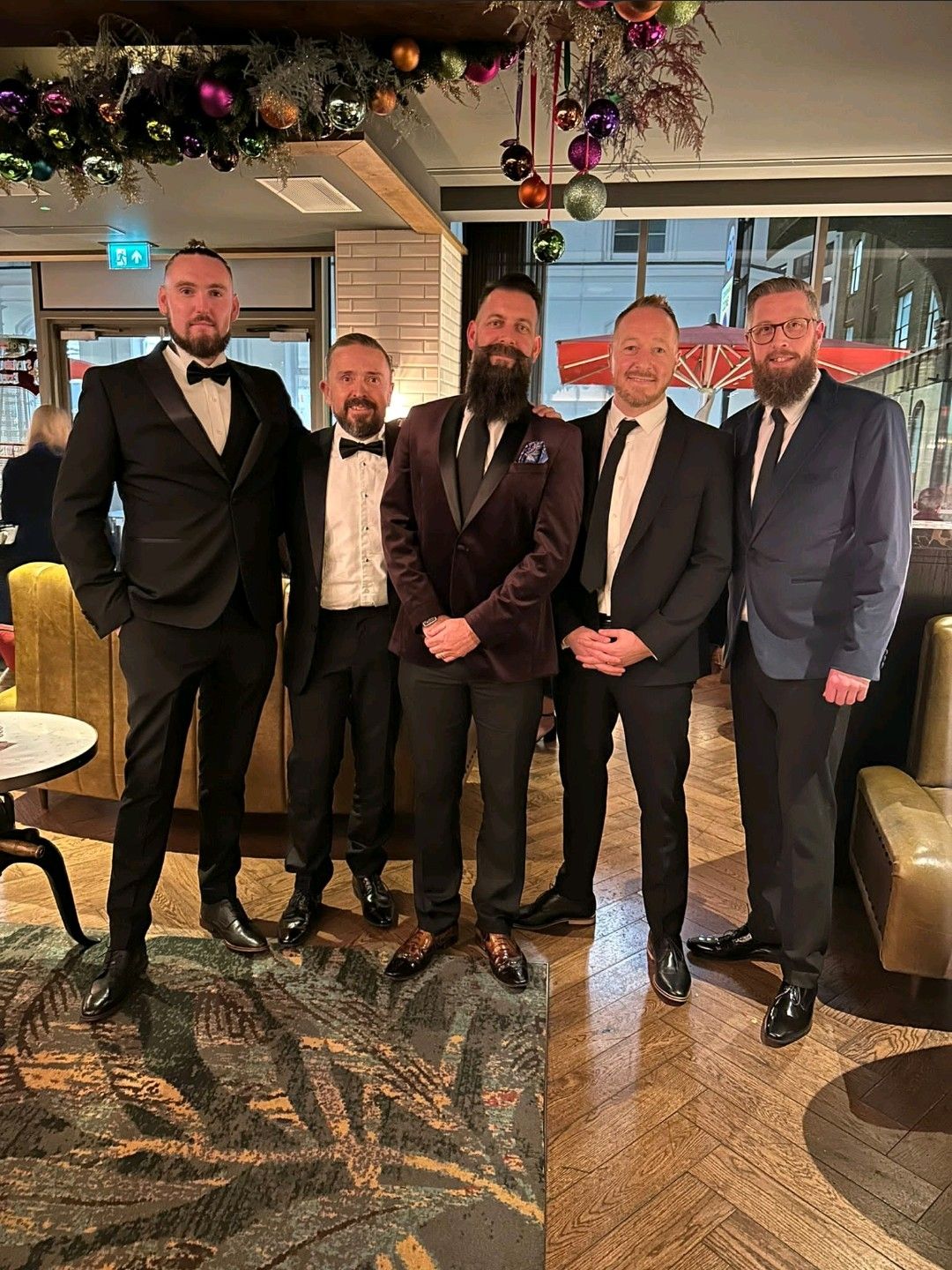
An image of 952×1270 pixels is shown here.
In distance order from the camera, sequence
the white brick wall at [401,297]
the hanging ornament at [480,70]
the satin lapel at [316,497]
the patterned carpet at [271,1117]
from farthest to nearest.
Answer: the white brick wall at [401,297], the hanging ornament at [480,70], the satin lapel at [316,497], the patterned carpet at [271,1117]

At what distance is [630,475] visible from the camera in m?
2.48

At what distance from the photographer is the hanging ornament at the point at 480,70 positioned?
9.71ft

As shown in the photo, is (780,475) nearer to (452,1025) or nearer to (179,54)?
(452,1025)

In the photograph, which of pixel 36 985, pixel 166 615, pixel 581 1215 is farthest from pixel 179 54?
pixel 581 1215

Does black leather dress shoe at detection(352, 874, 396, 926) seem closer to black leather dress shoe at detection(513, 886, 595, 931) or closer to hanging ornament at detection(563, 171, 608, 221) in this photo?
black leather dress shoe at detection(513, 886, 595, 931)

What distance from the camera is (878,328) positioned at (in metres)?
7.73

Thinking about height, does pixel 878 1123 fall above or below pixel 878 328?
below

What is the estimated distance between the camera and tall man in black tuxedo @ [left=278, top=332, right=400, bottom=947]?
103 inches

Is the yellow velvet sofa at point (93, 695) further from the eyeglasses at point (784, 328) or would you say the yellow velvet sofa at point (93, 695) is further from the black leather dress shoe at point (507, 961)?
the eyeglasses at point (784, 328)

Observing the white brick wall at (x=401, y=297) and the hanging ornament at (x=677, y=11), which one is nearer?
the hanging ornament at (x=677, y=11)

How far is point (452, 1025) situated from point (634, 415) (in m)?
1.68

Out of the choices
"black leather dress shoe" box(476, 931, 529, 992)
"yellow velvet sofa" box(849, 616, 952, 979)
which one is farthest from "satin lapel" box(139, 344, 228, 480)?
"yellow velvet sofa" box(849, 616, 952, 979)

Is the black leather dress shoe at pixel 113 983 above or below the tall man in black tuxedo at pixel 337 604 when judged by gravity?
below

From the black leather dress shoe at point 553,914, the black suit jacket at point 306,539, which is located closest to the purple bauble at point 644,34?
the black suit jacket at point 306,539
